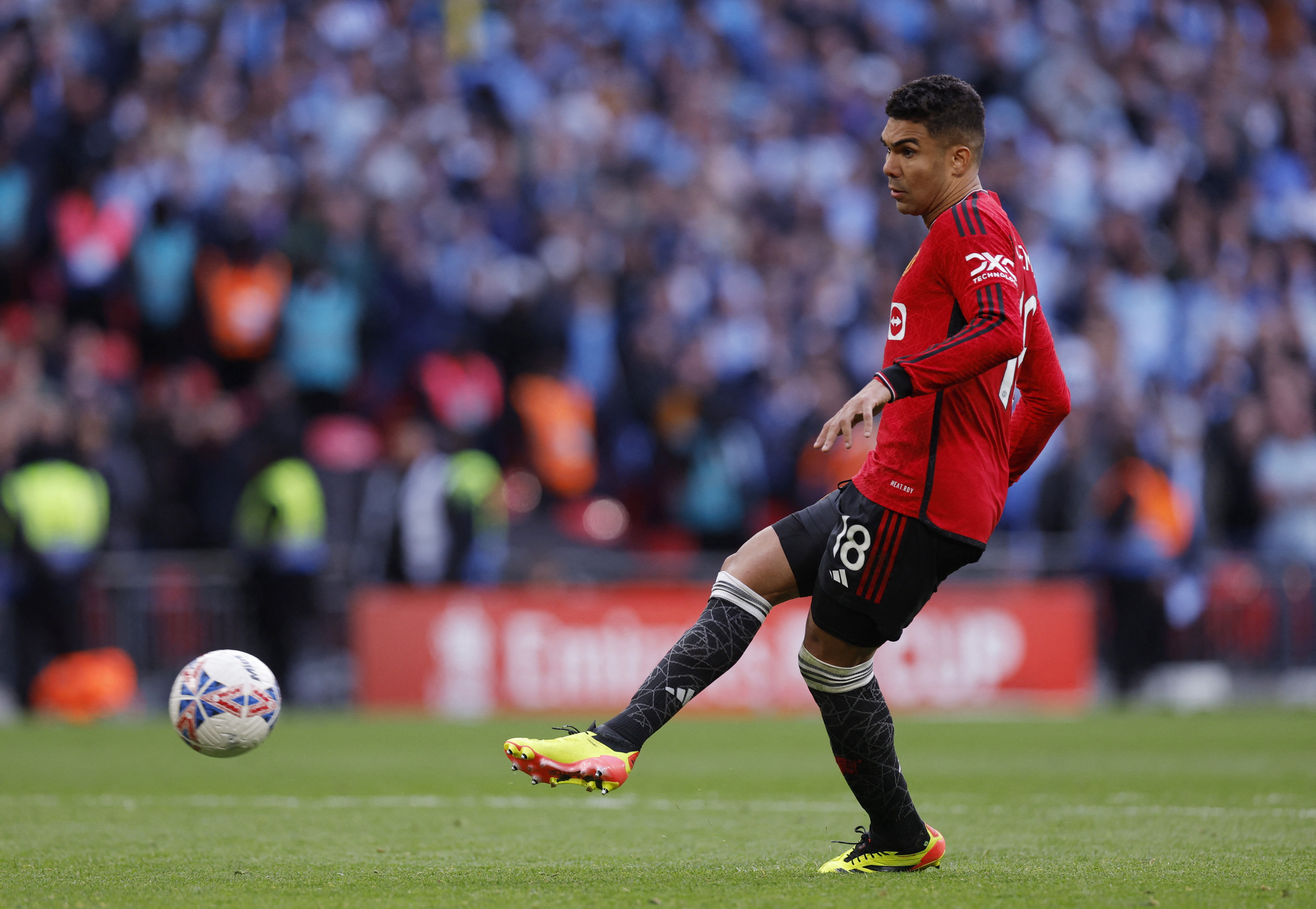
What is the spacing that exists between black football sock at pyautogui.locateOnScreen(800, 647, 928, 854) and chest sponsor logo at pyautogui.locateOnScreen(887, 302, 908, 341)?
0.99 meters

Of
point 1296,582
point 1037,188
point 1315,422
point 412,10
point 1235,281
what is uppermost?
point 412,10

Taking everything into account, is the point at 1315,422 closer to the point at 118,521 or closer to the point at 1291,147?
the point at 1291,147

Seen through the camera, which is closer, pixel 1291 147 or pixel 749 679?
pixel 749 679

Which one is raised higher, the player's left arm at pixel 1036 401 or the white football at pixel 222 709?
the player's left arm at pixel 1036 401

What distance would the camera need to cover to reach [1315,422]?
16422 millimetres

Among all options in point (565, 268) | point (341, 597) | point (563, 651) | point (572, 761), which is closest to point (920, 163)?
point (572, 761)

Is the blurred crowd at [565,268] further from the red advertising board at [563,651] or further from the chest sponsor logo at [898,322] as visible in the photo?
the chest sponsor logo at [898,322]

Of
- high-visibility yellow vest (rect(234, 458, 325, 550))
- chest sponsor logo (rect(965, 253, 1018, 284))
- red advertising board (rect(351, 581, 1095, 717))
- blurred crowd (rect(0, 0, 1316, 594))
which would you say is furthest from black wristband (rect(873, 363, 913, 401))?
high-visibility yellow vest (rect(234, 458, 325, 550))

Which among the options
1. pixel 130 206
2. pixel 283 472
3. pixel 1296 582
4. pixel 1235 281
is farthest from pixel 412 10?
pixel 1296 582

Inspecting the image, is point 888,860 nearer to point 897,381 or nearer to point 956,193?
point 897,381

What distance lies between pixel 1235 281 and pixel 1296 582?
4183 millimetres

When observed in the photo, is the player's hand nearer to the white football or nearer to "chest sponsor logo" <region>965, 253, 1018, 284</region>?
"chest sponsor logo" <region>965, 253, 1018, 284</region>

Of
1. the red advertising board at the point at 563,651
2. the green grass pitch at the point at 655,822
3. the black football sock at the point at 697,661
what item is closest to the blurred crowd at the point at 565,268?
the red advertising board at the point at 563,651

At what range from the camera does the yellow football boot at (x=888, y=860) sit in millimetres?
5383
